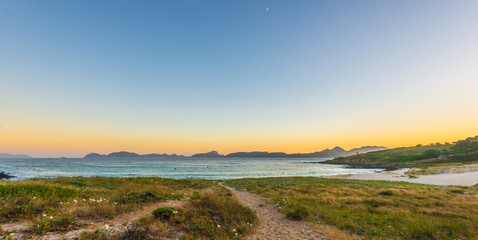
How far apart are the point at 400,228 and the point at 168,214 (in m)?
12.9

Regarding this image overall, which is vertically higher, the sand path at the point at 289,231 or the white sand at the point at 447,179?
the sand path at the point at 289,231

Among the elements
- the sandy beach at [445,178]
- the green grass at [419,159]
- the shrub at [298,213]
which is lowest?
the green grass at [419,159]

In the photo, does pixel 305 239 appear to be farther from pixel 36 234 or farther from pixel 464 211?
pixel 464 211

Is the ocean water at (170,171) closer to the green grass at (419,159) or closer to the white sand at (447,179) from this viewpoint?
the white sand at (447,179)

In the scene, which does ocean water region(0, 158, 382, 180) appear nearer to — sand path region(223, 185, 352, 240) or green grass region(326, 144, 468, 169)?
green grass region(326, 144, 468, 169)

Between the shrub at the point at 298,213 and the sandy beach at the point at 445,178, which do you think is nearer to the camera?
the shrub at the point at 298,213

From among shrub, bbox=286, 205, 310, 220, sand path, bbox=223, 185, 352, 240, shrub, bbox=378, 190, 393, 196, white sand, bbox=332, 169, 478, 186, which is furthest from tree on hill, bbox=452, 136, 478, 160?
sand path, bbox=223, 185, 352, 240

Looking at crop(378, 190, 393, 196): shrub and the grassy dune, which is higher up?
the grassy dune

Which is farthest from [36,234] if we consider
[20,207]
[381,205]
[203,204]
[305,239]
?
[381,205]

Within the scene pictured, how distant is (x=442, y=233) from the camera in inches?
391

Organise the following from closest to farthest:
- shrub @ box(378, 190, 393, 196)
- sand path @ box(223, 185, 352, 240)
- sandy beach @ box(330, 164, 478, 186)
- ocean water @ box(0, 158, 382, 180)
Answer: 1. sand path @ box(223, 185, 352, 240)
2. shrub @ box(378, 190, 393, 196)
3. sandy beach @ box(330, 164, 478, 186)
4. ocean water @ box(0, 158, 382, 180)

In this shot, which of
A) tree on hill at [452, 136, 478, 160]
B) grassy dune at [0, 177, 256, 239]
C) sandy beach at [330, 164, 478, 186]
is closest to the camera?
grassy dune at [0, 177, 256, 239]

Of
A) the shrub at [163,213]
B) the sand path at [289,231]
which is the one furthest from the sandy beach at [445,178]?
the shrub at [163,213]

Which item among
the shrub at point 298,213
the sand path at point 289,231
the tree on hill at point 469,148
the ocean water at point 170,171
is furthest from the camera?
the tree on hill at point 469,148
